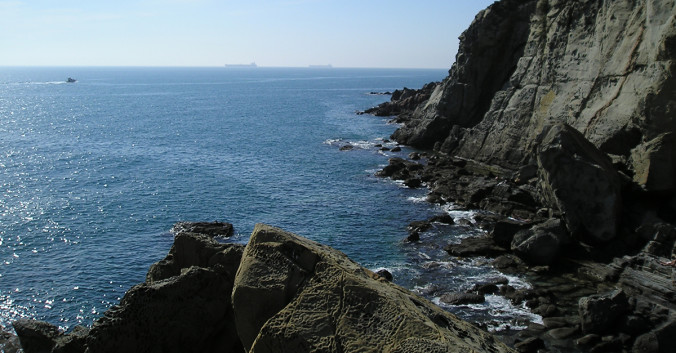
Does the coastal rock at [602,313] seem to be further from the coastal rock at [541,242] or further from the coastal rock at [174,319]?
the coastal rock at [174,319]

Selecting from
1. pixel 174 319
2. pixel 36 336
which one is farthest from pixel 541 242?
pixel 36 336

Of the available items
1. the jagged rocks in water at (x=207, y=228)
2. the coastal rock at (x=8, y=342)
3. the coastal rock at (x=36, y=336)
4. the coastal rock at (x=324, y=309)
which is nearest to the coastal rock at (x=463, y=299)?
the coastal rock at (x=324, y=309)

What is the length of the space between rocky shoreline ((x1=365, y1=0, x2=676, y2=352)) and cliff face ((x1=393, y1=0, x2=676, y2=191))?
157mm

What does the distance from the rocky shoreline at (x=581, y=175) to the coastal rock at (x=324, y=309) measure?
61.3ft

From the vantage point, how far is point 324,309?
41.4 ft

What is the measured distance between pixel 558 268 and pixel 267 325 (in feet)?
104

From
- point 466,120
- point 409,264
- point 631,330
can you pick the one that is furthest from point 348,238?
point 466,120

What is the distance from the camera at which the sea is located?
37.8 meters

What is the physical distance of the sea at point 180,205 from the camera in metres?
37.8

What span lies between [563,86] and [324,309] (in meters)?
57.0

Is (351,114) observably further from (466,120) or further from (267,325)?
(267,325)

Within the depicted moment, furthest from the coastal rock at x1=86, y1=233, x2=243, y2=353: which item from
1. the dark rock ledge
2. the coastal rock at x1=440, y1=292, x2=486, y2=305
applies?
the coastal rock at x1=440, y1=292, x2=486, y2=305

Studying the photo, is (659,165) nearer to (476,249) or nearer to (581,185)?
(581,185)

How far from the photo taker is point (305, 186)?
66125mm
